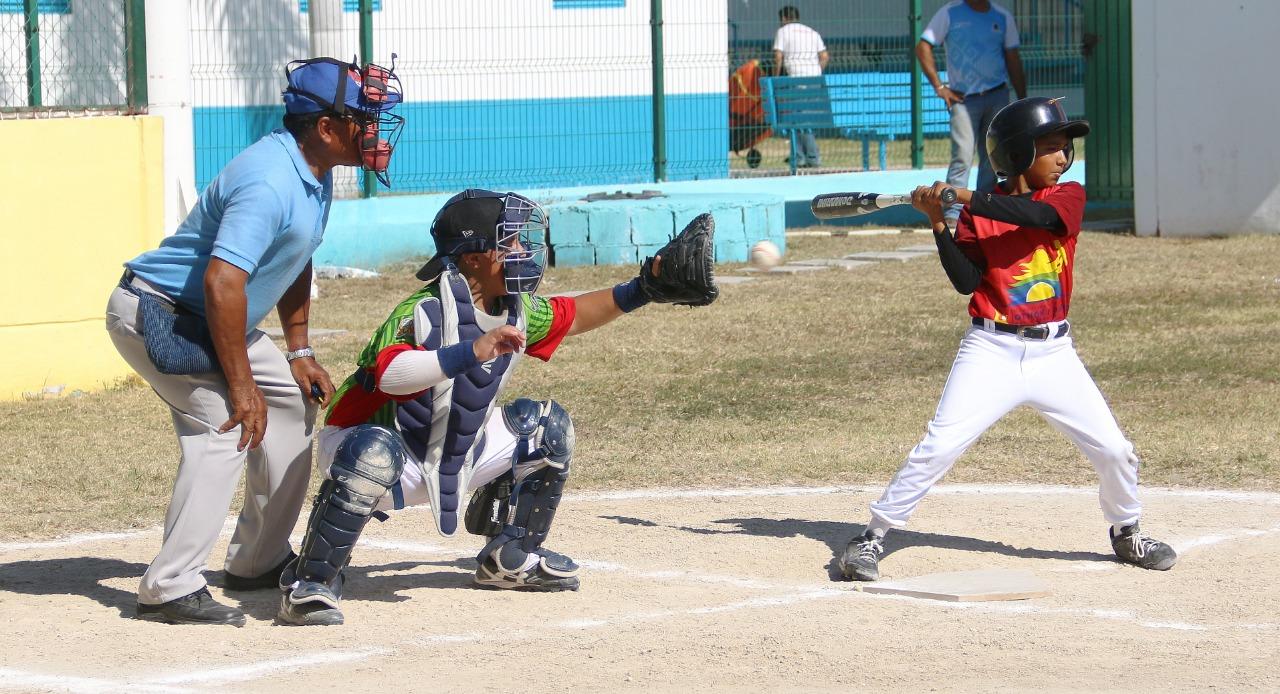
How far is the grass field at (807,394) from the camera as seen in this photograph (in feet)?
23.8

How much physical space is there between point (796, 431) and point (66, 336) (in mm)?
4051

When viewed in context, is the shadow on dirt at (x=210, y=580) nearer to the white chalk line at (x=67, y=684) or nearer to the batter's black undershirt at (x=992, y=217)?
the white chalk line at (x=67, y=684)

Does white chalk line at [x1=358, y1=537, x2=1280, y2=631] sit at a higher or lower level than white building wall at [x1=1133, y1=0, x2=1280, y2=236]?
lower

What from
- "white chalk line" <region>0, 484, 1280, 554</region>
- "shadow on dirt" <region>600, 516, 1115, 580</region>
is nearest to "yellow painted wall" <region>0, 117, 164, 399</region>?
"white chalk line" <region>0, 484, 1280, 554</region>

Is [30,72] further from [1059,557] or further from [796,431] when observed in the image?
[1059,557]

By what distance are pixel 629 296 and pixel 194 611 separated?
65.1 inches

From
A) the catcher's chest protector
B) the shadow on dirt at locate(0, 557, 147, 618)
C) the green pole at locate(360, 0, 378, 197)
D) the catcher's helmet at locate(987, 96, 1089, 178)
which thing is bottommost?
the shadow on dirt at locate(0, 557, 147, 618)

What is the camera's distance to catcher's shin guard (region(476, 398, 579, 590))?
5.28m

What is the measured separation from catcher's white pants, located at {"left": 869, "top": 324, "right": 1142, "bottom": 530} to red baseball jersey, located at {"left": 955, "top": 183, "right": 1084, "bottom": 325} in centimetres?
8

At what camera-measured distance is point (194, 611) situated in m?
5.10

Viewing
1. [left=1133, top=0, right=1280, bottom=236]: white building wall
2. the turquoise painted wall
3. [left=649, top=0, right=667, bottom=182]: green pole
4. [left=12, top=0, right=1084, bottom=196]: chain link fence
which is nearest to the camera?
[left=1133, top=0, right=1280, bottom=236]: white building wall

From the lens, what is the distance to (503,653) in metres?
4.78

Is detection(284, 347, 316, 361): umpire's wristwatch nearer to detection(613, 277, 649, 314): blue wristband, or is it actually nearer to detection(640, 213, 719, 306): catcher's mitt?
detection(613, 277, 649, 314): blue wristband

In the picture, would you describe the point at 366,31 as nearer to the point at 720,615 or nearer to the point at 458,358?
the point at 458,358
